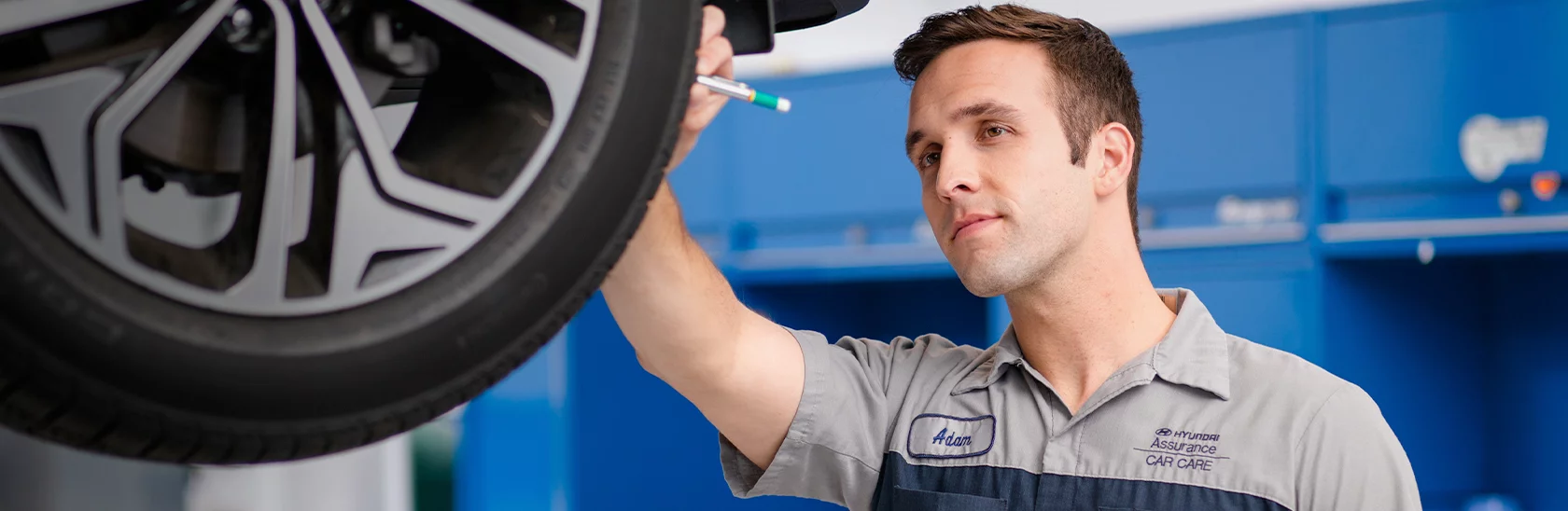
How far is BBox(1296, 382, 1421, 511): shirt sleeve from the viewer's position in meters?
1.18

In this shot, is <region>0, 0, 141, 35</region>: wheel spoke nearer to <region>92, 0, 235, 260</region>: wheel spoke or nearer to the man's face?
<region>92, 0, 235, 260</region>: wheel spoke

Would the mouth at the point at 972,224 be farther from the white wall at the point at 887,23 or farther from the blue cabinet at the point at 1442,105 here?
the white wall at the point at 887,23

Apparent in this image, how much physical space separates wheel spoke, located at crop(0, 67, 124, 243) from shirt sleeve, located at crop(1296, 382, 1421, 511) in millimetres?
1039

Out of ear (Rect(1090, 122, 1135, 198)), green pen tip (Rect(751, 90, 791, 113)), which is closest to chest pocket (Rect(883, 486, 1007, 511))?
ear (Rect(1090, 122, 1135, 198))

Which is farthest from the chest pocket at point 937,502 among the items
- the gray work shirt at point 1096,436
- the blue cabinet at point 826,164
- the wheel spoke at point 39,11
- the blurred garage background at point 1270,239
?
the blue cabinet at point 826,164

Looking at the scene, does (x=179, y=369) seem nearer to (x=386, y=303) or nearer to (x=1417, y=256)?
(x=386, y=303)

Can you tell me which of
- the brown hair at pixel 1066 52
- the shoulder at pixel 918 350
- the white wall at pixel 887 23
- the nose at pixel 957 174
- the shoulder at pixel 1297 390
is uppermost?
the white wall at pixel 887 23

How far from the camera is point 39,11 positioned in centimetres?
66

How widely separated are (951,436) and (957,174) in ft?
0.93

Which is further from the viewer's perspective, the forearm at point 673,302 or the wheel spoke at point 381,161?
the forearm at point 673,302

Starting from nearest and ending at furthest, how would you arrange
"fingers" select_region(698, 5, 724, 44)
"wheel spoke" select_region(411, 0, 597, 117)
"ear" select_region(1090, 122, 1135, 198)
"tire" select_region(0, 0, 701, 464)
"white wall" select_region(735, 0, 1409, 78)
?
1. "tire" select_region(0, 0, 701, 464)
2. "wheel spoke" select_region(411, 0, 597, 117)
3. "fingers" select_region(698, 5, 724, 44)
4. "ear" select_region(1090, 122, 1135, 198)
5. "white wall" select_region(735, 0, 1409, 78)

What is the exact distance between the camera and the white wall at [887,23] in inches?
159

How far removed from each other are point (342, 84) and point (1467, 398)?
3.18m


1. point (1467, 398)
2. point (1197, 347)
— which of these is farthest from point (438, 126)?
point (1467, 398)
